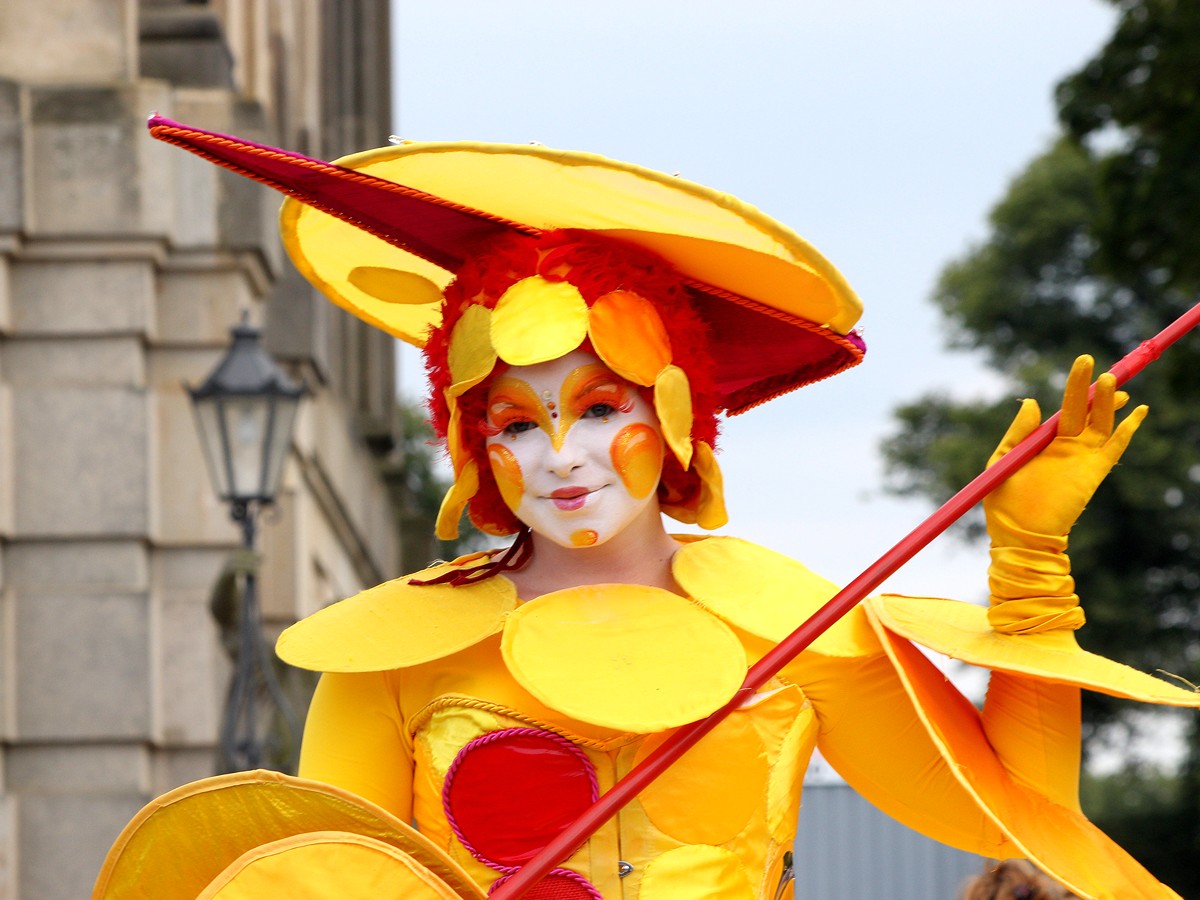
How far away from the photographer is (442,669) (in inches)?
180

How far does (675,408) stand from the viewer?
177 inches

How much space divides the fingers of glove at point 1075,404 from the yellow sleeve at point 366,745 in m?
1.33

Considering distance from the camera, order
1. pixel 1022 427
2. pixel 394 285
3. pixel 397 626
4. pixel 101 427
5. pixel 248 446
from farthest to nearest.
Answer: pixel 101 427
pixel 248 446
pixel 394 285
pixel 397 626
pixel 1022 427

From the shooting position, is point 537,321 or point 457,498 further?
point 457,498

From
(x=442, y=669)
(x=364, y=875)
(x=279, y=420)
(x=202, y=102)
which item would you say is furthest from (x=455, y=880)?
(x=202, y=102)

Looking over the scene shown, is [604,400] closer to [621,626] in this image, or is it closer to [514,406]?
[514,406]

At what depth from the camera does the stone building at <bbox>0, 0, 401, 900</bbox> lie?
1151 cm

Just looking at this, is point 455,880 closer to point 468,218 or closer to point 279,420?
point 468,218

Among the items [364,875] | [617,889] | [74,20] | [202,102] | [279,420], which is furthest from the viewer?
[202,102]

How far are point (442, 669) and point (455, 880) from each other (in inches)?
21.5

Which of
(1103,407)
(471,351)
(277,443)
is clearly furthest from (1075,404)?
(277,443)

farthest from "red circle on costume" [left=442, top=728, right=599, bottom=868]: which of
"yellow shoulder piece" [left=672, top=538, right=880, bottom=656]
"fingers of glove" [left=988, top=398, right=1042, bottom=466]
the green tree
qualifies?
the green tree

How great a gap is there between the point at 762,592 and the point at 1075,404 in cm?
71

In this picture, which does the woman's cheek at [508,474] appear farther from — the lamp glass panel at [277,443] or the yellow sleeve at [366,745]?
the lamp glass panel at [277,443]
